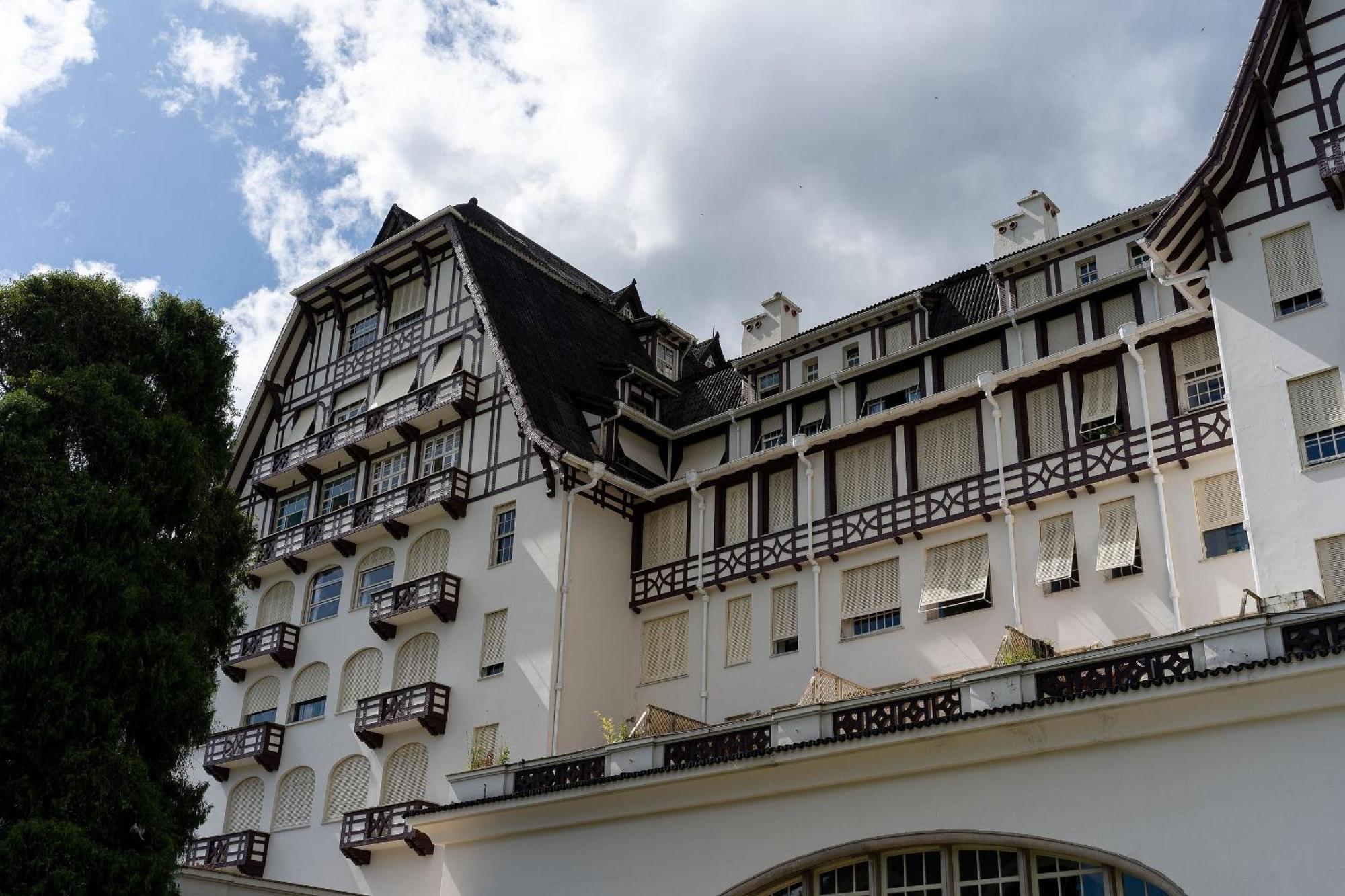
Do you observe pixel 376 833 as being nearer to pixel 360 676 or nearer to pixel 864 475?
pixel 360 676

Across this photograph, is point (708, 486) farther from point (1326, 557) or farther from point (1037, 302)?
point (1326, 557)

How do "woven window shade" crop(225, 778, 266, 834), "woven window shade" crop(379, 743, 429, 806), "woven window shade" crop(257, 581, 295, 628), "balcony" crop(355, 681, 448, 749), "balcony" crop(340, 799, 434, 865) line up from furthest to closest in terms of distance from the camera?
"woven window shade" crop(257, 581, 295, 628), "woven window shade" crop(225, 778, 266, 834), "woven window shade" crop(379, 743, 429, 806), "balcony" crop(355, 681, 448, 749), "balcony" crop(340, 799, 434, 865)

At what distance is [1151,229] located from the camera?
24.8 m

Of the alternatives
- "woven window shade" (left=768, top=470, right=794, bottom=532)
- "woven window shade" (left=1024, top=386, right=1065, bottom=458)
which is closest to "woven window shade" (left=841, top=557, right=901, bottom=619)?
"woven window shade" (left=768, top=470, right=794, bottom=532)

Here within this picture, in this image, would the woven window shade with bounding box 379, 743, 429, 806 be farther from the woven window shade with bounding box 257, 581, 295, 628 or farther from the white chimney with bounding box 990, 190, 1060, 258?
the white chimney with bounding box 990, 190, 1060, 258

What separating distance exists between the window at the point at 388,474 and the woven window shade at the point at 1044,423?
17.9m

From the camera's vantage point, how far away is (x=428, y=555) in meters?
37.4

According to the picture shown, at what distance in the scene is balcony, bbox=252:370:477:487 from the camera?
37.9 meters

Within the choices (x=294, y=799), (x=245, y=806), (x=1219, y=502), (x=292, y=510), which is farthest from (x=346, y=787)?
(x=1219, y=502)

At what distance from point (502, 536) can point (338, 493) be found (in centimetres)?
786

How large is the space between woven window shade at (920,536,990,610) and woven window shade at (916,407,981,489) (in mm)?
1530

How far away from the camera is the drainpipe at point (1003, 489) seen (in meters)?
28.3

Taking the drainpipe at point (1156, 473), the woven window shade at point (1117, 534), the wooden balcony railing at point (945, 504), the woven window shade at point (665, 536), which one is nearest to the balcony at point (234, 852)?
the wooden balcony railing at point (945, 504)

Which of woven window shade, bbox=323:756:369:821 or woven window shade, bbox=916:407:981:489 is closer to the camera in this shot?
woven window shade, bbox=916:407:981:489
